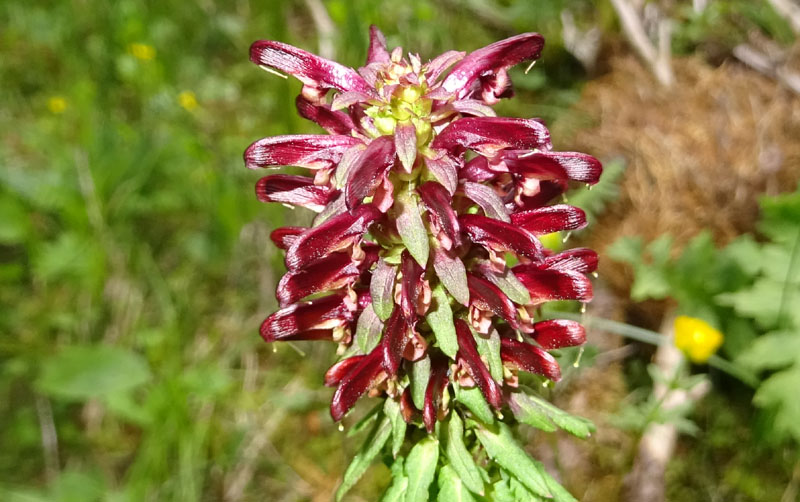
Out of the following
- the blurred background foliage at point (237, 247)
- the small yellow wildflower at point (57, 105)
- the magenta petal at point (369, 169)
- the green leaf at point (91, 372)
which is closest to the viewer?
the magenta petal at point (369, 169)

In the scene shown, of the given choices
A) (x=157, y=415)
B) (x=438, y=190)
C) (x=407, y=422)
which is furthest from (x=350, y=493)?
(x=438, y=190)

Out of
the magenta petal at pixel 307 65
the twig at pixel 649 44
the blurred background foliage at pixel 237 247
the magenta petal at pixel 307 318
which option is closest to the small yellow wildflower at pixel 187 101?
the blurred background foliage at pixel 237 247

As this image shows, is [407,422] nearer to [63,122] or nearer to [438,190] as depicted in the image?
[438,190]

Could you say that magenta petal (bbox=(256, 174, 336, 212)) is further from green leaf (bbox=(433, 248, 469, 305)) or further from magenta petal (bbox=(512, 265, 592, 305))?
magenta petal (bbox=(512, 265, 592, 305))

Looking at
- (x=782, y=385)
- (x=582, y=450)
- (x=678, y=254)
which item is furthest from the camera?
(x=678, y=254)

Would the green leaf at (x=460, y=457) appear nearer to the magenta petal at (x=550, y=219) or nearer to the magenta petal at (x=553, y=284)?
the magenta petal at (x=553, y=284)

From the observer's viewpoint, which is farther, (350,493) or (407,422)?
(350,493)

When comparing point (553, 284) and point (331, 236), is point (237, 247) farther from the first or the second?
point (553, 284)
